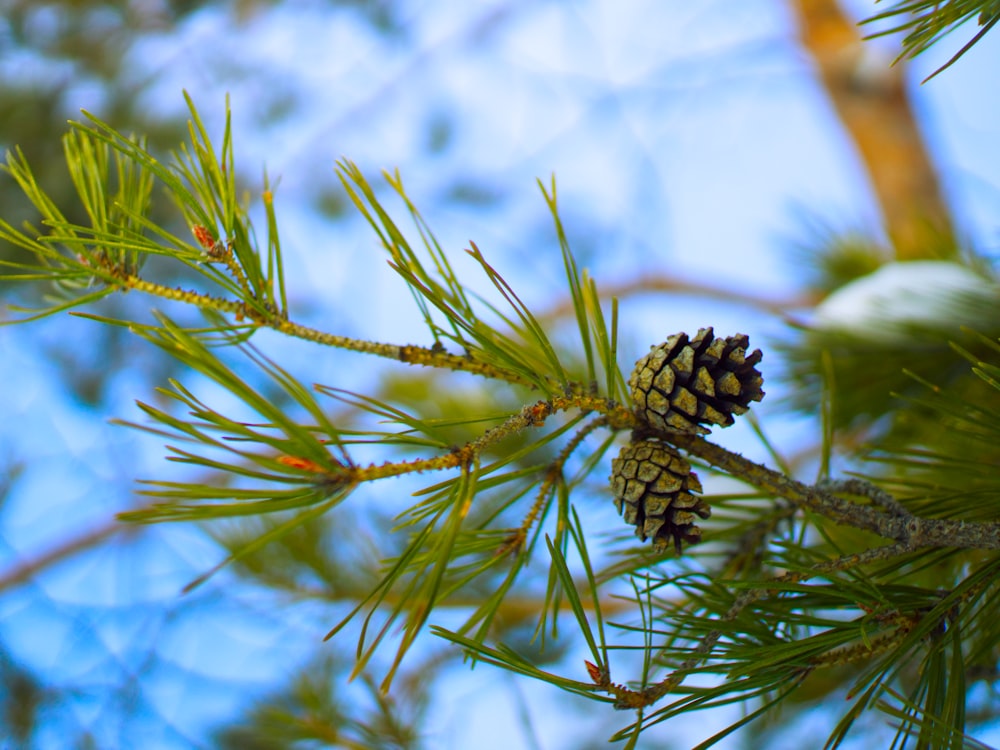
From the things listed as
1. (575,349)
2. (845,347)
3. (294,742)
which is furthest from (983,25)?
(294,742)

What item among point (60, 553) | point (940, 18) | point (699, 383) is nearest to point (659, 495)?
point (699, 383)

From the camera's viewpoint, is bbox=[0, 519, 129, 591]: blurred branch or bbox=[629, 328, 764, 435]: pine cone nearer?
bbox=[629, 328, 764, 435]: pine cone

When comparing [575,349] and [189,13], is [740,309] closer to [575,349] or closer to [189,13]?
[575,349]

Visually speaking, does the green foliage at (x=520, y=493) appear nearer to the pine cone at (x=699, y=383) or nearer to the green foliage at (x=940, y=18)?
the pine cone at (x=699, y=383)

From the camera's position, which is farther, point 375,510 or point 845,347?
point 375,510

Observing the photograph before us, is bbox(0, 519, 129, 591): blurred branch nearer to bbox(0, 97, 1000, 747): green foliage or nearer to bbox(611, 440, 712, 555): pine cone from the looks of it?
bbox(0, 97, 1000, 747): green foliage

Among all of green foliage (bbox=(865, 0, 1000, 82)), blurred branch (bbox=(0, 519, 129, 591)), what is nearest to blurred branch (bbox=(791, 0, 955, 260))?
green foliage (bbox=(865, 0, 1000, 82))
